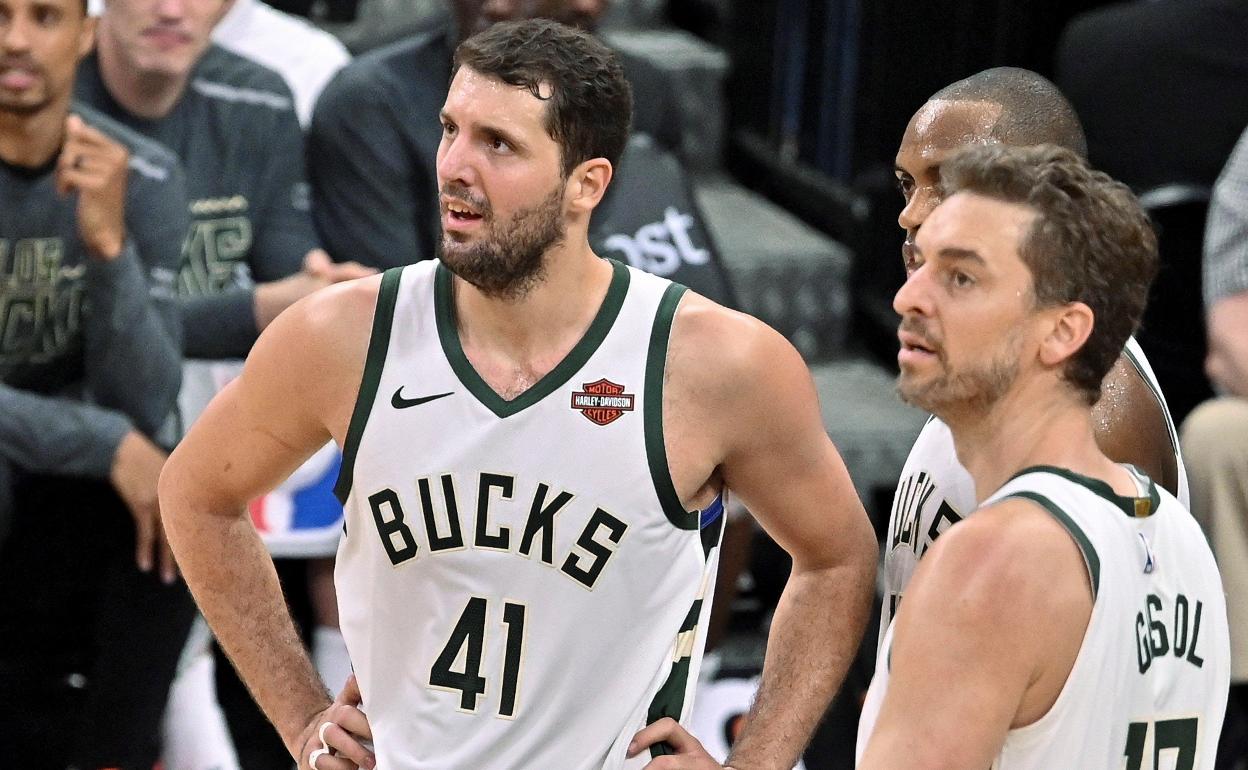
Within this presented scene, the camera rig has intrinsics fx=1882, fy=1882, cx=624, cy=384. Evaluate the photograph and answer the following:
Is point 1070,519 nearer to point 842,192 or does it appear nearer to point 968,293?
point 968,293

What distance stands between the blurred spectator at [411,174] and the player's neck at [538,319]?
1837 millimetres

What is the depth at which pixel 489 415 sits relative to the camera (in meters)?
2.66

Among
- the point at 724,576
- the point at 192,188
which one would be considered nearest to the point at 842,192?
the point at 724,576

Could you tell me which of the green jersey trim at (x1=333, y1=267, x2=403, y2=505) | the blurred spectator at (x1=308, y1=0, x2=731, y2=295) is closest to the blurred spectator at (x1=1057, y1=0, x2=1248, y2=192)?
the blurred spectator at (x1=308, y1=0, x2=731, y2=295)

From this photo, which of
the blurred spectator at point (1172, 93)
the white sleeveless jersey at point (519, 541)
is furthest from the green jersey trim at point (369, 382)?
the blurred spectator at point (1172, 93)

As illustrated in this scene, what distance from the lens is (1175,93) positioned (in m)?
5.05

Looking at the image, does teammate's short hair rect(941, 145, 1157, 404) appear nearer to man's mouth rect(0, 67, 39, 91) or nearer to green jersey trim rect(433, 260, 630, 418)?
green jersey trim rect(433, 260, 630, 418)

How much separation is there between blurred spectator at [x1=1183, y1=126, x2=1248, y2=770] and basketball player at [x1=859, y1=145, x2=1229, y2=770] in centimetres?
200

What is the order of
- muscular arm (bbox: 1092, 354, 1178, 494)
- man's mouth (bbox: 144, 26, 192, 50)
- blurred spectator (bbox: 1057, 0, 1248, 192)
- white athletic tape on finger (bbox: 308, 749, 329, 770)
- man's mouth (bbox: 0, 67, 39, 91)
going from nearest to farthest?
muscular arm (bbox: 1092, 354, 1178, 494) < white athletic tape on finger (bbox: 308, 749, 329, 770) < man's mouth (bbox: 0, 67, 39, 91) < man's mouth (bbox: 144, 26, 192, 50) < blurred spectator (bbox: 1057, 0, 1248, 192)

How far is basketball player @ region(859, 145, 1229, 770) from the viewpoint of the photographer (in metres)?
2.02

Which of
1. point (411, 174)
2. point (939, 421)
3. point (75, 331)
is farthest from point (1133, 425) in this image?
point (75, 331)

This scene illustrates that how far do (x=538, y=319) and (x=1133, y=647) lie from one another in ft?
3.32

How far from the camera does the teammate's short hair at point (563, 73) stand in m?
2.64

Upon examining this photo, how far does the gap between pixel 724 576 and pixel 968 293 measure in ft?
8.95
